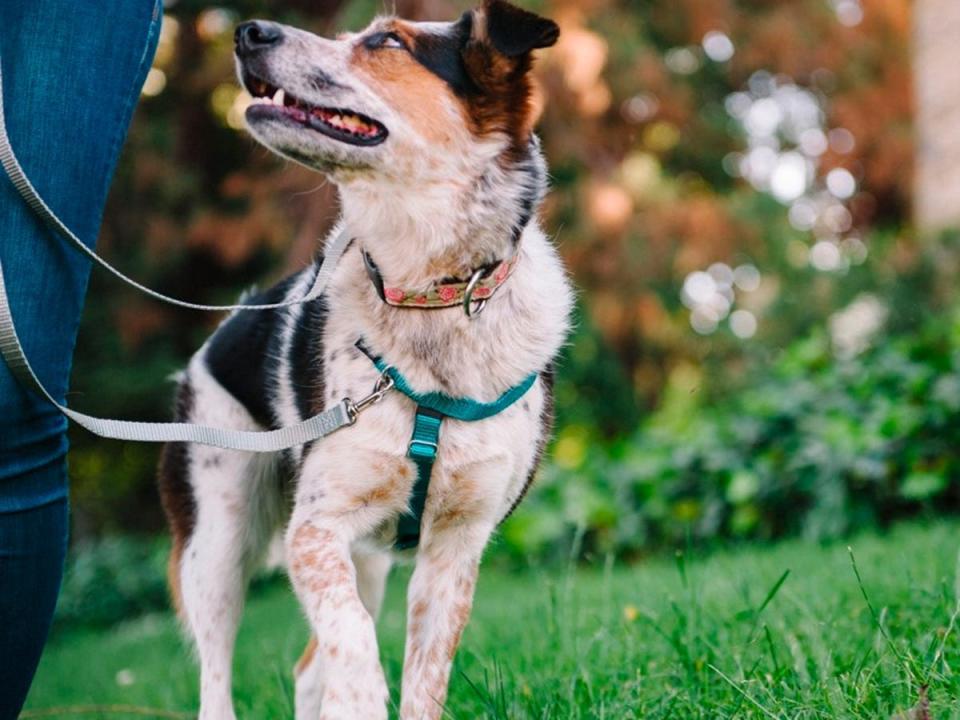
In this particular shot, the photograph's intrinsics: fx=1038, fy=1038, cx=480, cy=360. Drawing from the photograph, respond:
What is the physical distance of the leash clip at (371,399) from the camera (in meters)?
2.51

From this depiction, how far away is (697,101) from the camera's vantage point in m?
13.1

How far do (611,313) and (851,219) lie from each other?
747 cm

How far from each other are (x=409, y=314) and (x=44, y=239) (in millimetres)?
902

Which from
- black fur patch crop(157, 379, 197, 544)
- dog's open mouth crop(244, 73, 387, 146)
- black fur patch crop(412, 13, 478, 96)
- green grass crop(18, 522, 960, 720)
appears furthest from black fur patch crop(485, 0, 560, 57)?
black fur patch crop(157, 379, 197, 544)

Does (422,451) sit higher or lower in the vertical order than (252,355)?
higher

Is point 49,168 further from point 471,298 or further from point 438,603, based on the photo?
point 438,603

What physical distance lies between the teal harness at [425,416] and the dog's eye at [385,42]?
0.81m

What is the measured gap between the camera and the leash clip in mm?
2510

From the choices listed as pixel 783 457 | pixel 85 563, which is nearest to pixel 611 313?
pixel 783 457

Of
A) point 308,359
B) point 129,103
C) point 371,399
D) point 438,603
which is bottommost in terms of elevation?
point 438,603

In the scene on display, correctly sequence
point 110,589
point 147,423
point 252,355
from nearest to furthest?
point 147,423, point 252,355, point 110,589

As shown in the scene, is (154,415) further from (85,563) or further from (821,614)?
(821,614)

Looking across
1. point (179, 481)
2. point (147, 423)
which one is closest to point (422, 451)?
point (147, 423)

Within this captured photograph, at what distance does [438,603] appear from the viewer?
2629 mm
